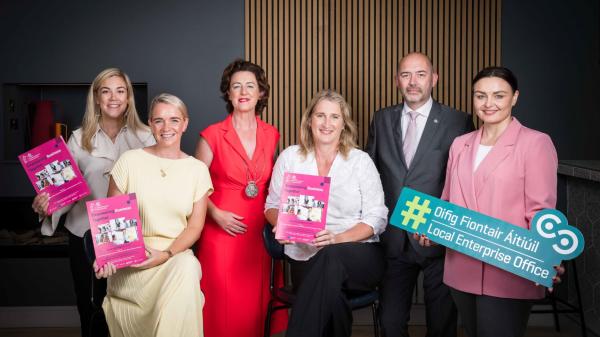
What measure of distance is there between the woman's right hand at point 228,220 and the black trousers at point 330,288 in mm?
600

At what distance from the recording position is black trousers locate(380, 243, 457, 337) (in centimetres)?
323

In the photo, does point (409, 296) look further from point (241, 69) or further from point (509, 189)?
point (241, 69)

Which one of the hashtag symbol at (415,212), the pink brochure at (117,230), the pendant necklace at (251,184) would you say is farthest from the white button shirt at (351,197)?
the pink brochure at (117,230)

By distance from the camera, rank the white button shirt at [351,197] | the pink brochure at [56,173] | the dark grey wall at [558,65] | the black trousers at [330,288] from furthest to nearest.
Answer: the dark grey wall at [558,65], the white button shirt at [351,197], the pink brochure at [56,173], the black trousers at [330,288]

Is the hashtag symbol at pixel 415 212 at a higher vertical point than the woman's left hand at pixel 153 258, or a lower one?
higher

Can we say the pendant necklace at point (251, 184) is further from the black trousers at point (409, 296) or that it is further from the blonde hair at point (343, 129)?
the black trousers at point (409, 296)

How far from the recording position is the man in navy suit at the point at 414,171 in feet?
10.5

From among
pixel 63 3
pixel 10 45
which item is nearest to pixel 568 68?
pixel 63 3

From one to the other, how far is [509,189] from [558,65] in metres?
2.63

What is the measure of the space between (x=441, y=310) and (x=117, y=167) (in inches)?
74.9

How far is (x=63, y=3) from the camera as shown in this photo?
4719 millimetres

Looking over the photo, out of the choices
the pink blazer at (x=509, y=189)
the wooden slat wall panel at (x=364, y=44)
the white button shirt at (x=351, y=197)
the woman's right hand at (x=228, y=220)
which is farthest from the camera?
the wooden slat wall panel at (x=364, y=44)

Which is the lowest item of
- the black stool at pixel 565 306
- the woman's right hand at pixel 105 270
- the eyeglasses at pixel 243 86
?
the black stool at pixel 565 306

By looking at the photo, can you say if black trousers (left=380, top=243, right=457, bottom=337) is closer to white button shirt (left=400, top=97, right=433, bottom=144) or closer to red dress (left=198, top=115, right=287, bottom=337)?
white button shirt (left=400, top=97, right=433, bottom=144)
